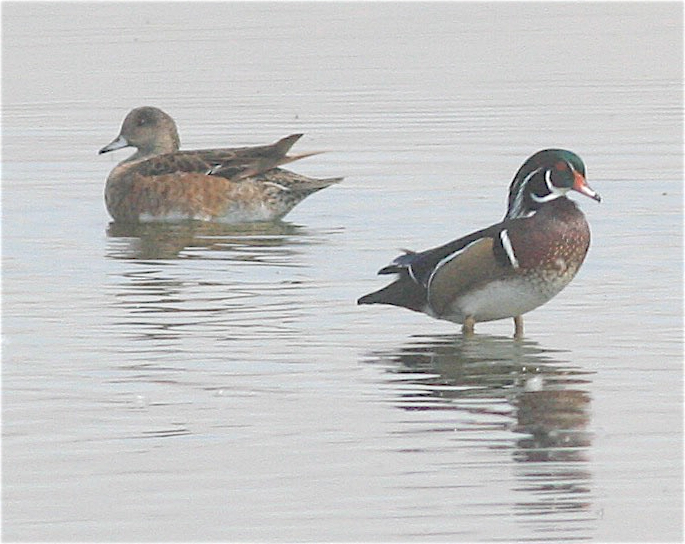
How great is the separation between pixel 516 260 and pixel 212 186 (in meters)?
5.92

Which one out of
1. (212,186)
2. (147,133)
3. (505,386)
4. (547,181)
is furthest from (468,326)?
(147,133)

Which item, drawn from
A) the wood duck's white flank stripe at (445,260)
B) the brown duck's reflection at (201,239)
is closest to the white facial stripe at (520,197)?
the wood duck's white flank stripe at (445,260)

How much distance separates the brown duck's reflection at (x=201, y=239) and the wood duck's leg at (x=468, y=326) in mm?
2865

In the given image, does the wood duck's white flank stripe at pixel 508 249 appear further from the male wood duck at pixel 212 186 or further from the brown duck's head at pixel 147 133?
the brown duck's head at pixel 147 133

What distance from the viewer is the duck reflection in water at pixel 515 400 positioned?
26.9 feet

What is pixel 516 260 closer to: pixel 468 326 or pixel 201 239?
pixel 468 326

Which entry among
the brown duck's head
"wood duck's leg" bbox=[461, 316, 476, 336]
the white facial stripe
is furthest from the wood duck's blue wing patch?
the brown duck's head

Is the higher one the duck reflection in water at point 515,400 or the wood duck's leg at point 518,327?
the wood duck's leg at point 518,327

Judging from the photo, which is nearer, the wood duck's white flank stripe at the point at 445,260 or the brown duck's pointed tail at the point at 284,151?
the wood duck's white flank stripe at the point at 445,260

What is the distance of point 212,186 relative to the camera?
16422mm

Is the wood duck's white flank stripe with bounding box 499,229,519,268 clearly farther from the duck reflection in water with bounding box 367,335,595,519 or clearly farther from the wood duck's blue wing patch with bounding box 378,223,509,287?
the duck reflection in water with bounding box 367,335,595,519

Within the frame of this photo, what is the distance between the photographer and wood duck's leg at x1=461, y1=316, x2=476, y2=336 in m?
11.1

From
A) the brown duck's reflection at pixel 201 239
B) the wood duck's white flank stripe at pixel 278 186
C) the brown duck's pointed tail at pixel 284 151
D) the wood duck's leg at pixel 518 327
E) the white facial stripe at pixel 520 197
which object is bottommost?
the wood duck's leg at pixel 518 327

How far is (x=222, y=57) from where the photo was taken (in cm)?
2591
